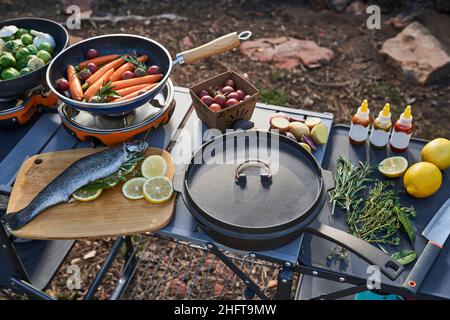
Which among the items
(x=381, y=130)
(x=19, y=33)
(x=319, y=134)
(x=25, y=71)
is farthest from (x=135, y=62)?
(x=381, y=130)

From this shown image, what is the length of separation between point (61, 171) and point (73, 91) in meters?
0.46

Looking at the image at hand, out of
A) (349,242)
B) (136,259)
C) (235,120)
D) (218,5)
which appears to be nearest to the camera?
(349,242)

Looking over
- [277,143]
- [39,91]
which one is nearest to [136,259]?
[39,91]

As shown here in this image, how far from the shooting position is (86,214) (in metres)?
2.43

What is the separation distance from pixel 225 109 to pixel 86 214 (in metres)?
0.94

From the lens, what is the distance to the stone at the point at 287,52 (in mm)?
5551

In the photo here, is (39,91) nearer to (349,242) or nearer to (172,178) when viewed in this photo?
(172,178)

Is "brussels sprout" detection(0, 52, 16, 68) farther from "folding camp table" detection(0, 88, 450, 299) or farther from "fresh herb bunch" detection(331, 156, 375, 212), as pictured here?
"fresh herb bunch" detection(331, 156, 375, 212)

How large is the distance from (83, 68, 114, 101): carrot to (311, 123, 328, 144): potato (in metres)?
1.25

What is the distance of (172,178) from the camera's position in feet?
8.40

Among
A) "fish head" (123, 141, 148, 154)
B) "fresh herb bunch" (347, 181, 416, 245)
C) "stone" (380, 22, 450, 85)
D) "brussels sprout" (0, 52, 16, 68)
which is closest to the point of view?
"fresh herb bunch" (347, 181, 416, 245)

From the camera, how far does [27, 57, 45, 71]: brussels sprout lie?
2840 mm

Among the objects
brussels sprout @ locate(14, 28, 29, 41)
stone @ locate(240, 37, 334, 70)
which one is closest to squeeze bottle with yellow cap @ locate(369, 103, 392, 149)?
brussels sprout @ locate(14, 28, 29, 41)

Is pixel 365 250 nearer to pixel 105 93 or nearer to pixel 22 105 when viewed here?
pixel 105 93
